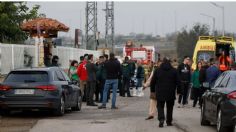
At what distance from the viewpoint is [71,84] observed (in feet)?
64.4

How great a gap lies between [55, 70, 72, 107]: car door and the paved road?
0.44 m

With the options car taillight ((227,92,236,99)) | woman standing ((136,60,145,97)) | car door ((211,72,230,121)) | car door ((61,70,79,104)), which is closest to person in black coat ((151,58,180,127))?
car door ((211,72,230,121))

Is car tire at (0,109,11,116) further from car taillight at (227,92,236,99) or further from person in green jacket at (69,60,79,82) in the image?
car taillight at (227,92,236,99)

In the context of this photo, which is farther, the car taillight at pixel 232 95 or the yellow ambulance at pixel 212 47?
the yellow ambulance at pixel 212 47

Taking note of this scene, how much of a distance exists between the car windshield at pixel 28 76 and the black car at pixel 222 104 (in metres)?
4.54

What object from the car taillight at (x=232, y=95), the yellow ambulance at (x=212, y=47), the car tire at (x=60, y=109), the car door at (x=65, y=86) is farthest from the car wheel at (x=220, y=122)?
the yellow ambulance at (x=212, y=47)

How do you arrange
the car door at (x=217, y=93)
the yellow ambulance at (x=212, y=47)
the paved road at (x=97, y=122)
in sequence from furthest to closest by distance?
the yellow ambulance at (x=212, y=47), the paved road at (x=97, y=122), the car door at (x=217, y=93)

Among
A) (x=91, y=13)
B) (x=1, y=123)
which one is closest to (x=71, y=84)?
(x=1, y=123)

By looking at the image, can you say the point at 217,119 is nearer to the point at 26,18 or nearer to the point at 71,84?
the point at 71,84

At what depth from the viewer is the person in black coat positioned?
50.8 ft

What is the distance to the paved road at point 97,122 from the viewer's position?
15023 mm

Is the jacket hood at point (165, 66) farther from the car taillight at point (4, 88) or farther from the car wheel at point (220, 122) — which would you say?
the car taillight at point (4, 88)

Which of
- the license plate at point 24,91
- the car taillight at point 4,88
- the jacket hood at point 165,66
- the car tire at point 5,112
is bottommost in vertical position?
the car tire at point 5,112

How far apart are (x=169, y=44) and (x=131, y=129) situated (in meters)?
134
